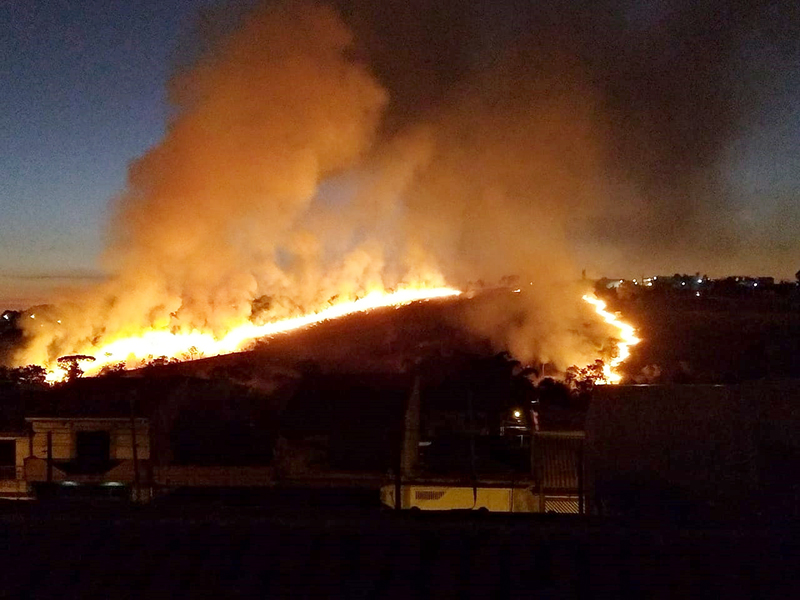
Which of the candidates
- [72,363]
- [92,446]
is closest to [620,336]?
[72,363]

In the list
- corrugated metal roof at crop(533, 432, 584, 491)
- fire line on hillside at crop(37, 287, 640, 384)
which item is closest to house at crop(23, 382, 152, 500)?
corrugated metal roof at crop(533, 432, 584, 491)

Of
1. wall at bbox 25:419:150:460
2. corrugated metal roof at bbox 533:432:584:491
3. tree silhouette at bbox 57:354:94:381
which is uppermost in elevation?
tree silhouette at bbox 57:354:94:381

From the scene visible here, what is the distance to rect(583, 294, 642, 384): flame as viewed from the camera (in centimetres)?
2048

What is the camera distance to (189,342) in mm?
24156

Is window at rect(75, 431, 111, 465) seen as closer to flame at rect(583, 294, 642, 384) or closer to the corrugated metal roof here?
the corrugated metal roof

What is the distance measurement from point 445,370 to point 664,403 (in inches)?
540

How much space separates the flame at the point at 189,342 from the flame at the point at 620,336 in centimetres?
914

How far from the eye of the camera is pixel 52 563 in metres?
4.29

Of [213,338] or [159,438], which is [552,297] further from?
[159,438]

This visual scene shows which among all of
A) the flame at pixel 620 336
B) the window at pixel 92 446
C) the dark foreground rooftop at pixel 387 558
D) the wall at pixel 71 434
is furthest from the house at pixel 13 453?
the flame at pixel 620 336

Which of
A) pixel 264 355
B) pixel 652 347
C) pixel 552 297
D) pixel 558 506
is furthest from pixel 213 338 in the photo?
pixel 558 506

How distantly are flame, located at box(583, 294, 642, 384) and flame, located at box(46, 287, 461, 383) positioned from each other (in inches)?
360

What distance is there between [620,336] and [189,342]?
14.2m

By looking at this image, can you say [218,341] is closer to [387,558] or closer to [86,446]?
[86,446]
